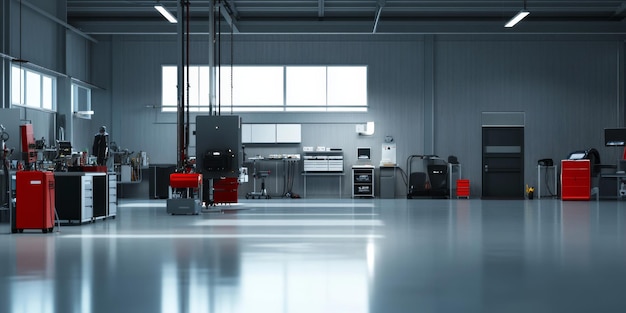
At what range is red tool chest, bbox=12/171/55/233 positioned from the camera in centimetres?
742

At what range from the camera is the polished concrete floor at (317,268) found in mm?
3439

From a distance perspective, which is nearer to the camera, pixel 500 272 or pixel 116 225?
pixel 500 272

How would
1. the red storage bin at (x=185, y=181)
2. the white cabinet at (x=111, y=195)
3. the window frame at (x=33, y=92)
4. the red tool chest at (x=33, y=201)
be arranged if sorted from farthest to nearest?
the window frame at (x=33, y=92) < the red storage bin at (x=185, y=181) < the white cabinet at (x=111, y=195) < the red tool chest at (x=33, y=201)

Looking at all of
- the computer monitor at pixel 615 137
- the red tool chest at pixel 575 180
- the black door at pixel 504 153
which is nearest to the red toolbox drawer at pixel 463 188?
the black door at pixel 504 153

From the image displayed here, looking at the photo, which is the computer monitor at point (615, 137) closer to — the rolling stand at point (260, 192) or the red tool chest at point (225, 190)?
the rolling stand at point (260, 192)

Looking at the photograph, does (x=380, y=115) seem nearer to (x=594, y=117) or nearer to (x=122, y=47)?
(x=594, y=117)

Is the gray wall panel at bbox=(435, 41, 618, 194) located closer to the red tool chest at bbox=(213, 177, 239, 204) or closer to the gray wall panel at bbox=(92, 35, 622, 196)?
the gray wall panel at bbox=(92, 35, 622, 196)

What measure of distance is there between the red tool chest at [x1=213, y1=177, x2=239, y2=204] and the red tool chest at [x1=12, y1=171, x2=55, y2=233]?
5.42 m

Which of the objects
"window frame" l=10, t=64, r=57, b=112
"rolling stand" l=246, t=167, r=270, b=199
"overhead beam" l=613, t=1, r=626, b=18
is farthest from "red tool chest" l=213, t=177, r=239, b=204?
"overhead beam" l=613, t=1, r=626, b=18

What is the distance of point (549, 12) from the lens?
52.6 feet

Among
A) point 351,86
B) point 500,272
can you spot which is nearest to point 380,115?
point 351,86

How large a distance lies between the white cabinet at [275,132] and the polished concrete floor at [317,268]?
8580mm

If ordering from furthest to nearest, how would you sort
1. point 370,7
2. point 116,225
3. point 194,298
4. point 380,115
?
point 380,115, point 370,7, point 116,225, point 194,298

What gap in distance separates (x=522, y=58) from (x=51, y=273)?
1542 centimetres
